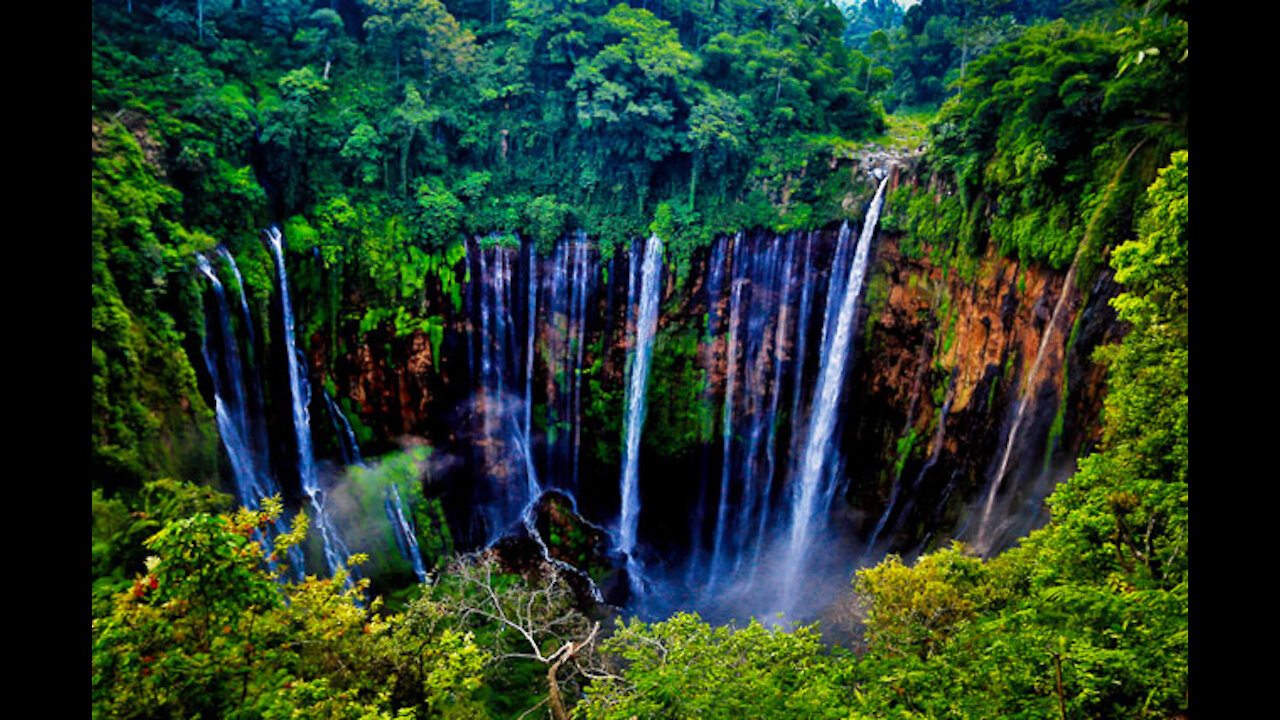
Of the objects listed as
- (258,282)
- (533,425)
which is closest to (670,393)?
(533,425)

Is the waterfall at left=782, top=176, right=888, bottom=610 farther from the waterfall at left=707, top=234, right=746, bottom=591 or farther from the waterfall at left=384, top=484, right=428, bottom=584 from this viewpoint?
the waterfall at left=384, top=484, right=428, bottom=584

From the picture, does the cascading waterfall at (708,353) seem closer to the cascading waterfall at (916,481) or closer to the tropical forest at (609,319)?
A: the tropical forest at (609,319)

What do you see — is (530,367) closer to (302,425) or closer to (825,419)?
(302,425)

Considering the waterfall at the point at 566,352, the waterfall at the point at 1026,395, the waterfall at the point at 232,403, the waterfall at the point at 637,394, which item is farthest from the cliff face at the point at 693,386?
the waterfall at the point at 232,403

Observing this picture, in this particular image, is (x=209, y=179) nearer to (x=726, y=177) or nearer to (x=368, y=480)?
(x=368, y=480)

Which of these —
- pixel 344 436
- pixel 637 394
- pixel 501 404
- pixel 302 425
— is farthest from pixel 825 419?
pixel 302 425

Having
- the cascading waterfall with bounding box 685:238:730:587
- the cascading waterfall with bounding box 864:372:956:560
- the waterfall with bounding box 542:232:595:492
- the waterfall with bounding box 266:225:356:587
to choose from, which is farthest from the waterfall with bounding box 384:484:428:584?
the cascading waterfall with bounding box 864:372:956:560
